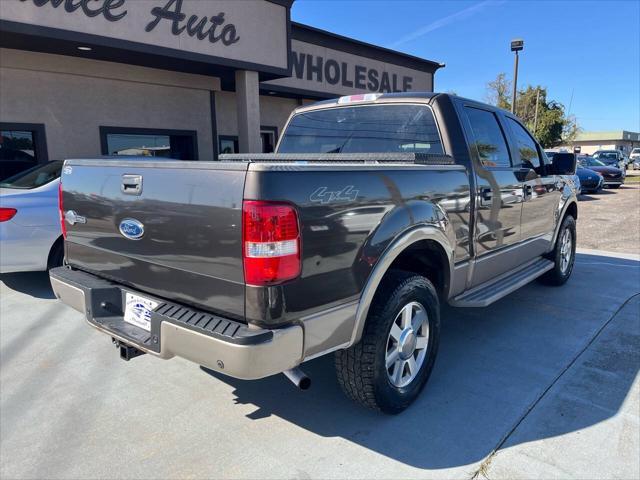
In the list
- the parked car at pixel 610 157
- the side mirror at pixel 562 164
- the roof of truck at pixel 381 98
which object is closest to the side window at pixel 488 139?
the roof of truck at pixel 381 98

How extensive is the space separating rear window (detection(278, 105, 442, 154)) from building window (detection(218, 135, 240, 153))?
8354mm

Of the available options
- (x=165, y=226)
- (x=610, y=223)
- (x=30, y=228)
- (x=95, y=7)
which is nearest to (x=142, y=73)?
(x=95, y=7)

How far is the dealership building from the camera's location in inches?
314

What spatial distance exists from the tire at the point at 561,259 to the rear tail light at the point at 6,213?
19.6ft

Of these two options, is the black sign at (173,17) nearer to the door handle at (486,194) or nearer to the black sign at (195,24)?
the black sign at (195,24)

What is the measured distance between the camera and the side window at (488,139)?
12.8 ft

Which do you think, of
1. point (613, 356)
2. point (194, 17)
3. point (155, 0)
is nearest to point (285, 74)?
point (194, 17)

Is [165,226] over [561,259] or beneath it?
over

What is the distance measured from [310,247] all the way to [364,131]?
205cm

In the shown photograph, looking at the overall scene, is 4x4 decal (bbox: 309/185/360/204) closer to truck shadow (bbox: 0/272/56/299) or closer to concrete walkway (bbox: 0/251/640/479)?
concrete walkway (bbox: 0/251/640/479)

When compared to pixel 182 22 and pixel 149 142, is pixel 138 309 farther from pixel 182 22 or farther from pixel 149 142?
pixel 149 142

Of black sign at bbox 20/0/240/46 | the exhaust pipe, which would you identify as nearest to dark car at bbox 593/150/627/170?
black sign at bbox 20/0/240/46

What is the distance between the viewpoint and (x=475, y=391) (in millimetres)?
3301

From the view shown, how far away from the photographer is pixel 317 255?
2.30 meters
